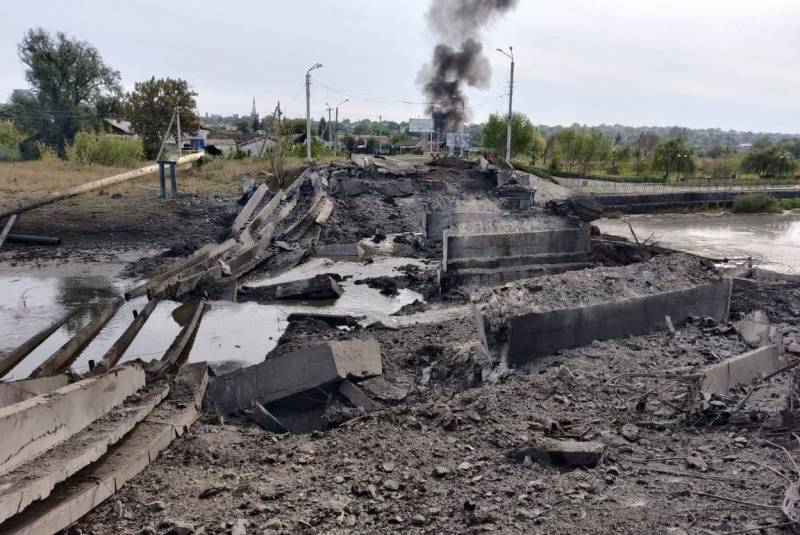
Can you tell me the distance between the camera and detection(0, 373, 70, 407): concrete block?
638 cm

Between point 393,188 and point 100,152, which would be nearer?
point 393,188

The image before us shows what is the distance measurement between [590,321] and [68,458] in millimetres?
6672

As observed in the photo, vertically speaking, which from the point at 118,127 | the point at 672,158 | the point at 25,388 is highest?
the point at 118,127

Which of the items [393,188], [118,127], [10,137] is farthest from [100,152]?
[393,188]

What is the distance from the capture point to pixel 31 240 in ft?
65.5

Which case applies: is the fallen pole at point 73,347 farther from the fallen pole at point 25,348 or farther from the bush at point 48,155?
the bush at point 48,155

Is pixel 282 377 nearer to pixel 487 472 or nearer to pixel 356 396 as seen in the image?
pixel 356 396

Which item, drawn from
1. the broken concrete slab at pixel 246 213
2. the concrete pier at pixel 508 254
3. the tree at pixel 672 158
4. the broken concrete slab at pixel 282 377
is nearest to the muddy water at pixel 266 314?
the concrete pier at pixel 508 254

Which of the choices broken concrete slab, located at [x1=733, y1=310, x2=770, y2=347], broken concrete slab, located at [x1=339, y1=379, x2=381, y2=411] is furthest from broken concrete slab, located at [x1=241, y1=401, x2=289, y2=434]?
broken concrete slab, located at [x1=733, y1=310, x2=770, y2=347]

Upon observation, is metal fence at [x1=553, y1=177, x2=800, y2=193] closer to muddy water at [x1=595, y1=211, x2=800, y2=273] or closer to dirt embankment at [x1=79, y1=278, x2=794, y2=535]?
muddy water at [x1=595, y1=211, x2=800, y2=273]

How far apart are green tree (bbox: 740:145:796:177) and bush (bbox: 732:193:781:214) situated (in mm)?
21914

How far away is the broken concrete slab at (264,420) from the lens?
7211mm

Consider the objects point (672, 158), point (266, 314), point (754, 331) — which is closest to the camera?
point (754, 331)

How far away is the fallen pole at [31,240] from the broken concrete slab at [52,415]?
1562 centimetres
